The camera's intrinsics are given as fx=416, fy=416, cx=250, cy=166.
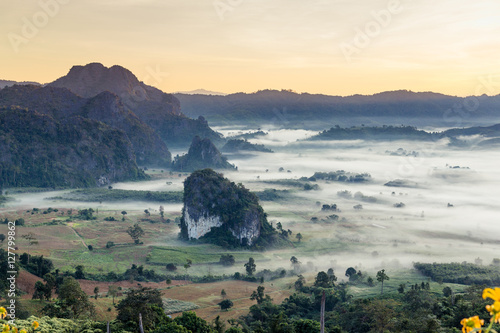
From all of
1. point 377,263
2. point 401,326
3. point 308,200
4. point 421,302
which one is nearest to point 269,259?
point 377,263

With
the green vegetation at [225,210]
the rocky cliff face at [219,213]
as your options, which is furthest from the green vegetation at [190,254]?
the rocky cliff face at [219,213]

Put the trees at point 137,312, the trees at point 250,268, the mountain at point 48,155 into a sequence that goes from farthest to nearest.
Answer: the mountain at point 48,155, the trees at point 250,268, the trees at point 137,312

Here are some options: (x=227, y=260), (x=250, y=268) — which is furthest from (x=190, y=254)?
(x=250, y=268)

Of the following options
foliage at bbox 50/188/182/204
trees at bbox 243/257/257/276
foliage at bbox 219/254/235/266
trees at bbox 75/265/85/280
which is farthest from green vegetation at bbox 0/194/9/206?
trees at bbox 243/257/257/276

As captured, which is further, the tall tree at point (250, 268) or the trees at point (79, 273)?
the tall tree at point (250, 268)

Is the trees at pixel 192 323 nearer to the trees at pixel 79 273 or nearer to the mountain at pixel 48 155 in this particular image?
the trees at pixel 79 273

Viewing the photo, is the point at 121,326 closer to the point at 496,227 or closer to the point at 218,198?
the point at 218,198
